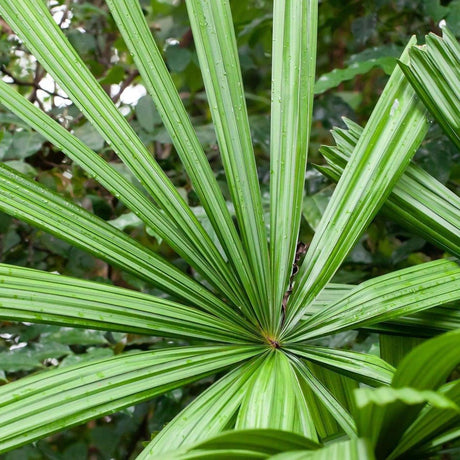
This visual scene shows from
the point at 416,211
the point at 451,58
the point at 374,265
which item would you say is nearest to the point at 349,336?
the point at 374,265

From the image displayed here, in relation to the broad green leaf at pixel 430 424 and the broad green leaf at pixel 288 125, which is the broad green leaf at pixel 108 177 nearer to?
the broad green leaf at pixel 288 125

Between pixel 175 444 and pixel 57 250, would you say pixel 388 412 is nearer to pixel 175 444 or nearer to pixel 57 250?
pixel 175 444

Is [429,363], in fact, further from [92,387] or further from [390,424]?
[92,387]

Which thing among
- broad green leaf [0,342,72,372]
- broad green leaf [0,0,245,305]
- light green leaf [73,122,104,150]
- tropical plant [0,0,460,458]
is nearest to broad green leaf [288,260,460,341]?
tropical plant [0,0,460,458]

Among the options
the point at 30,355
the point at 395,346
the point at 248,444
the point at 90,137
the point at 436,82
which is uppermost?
the point at 90,137

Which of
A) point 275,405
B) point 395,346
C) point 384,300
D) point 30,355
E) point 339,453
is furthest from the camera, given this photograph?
point 30,355

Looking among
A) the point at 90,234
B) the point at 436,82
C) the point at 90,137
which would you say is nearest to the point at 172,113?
the point at 90,234

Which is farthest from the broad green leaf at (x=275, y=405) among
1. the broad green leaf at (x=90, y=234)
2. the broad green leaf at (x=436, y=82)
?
the broad green leaf at (x=436, y=82)
